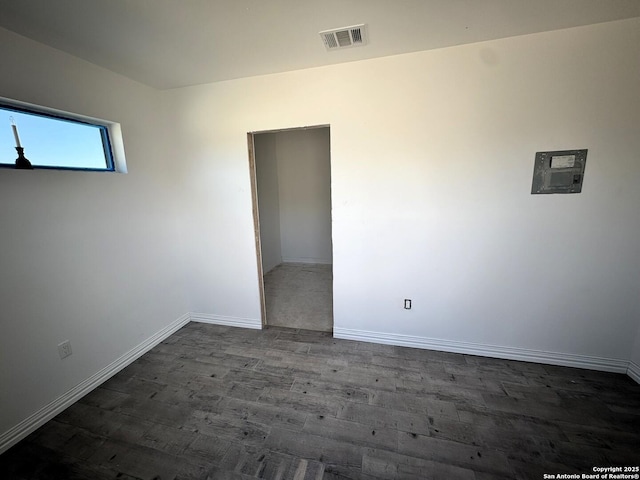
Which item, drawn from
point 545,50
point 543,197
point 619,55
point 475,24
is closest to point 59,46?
point 475,24

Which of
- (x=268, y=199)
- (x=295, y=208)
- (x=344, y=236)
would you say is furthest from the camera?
(x=295, y=208)

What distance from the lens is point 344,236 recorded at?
2441mm

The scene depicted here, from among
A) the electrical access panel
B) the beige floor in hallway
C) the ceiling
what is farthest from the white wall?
the beige floor in hallway

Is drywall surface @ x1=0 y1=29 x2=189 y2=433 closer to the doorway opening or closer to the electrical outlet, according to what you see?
the electrical outlet

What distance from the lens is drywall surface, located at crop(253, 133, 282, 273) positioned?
4.61 metres

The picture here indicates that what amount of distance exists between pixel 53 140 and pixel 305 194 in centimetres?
381

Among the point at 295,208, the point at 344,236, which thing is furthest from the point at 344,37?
the point at 295,208

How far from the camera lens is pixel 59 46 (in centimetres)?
175

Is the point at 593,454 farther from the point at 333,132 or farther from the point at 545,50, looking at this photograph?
the point at 333,132

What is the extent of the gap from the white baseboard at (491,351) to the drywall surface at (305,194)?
2822mm

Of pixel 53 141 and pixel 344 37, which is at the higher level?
pixel 344 37

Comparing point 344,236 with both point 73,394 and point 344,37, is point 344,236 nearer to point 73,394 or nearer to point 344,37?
point 344,37

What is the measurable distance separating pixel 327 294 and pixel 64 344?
110 inches

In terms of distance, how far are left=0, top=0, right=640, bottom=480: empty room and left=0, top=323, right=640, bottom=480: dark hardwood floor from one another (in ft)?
0.05
